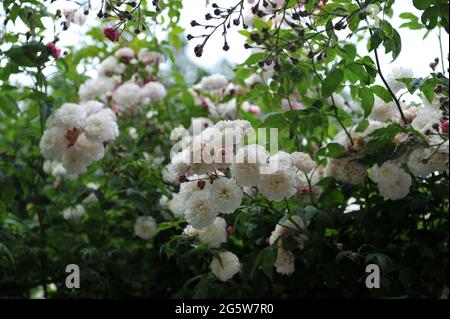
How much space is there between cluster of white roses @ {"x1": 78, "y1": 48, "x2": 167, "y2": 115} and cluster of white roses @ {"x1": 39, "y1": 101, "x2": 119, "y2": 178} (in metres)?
0.42

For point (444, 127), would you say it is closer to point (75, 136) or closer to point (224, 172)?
point (224, 172)

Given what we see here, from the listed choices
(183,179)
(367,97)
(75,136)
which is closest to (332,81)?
(367,97)

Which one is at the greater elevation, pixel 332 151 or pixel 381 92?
pixel 381 92

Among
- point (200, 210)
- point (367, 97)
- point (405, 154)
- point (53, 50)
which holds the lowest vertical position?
point (200, 210)

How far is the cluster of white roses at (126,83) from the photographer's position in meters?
2.03

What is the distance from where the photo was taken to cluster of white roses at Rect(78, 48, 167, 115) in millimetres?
2025

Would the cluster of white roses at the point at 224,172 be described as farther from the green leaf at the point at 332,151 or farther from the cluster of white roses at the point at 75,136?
the cluster of white roses at the point at 75,136

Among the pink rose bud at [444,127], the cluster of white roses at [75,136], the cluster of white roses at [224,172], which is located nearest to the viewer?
the cluster of white roses at [224,172]

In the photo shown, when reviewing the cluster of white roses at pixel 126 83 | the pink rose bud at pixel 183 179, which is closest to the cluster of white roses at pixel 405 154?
the pink rose bud at pixel 183 179

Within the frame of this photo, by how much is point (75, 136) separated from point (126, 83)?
0.54 m

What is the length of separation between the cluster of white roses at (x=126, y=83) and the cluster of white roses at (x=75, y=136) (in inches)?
16.5

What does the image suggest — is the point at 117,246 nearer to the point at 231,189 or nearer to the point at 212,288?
the point at 212,288

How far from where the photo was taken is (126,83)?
208cm

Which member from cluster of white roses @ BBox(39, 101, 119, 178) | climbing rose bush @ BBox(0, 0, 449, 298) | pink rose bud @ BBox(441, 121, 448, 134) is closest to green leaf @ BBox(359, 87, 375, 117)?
climbing rose bush @ BBox(0, 0, 449, 298)
